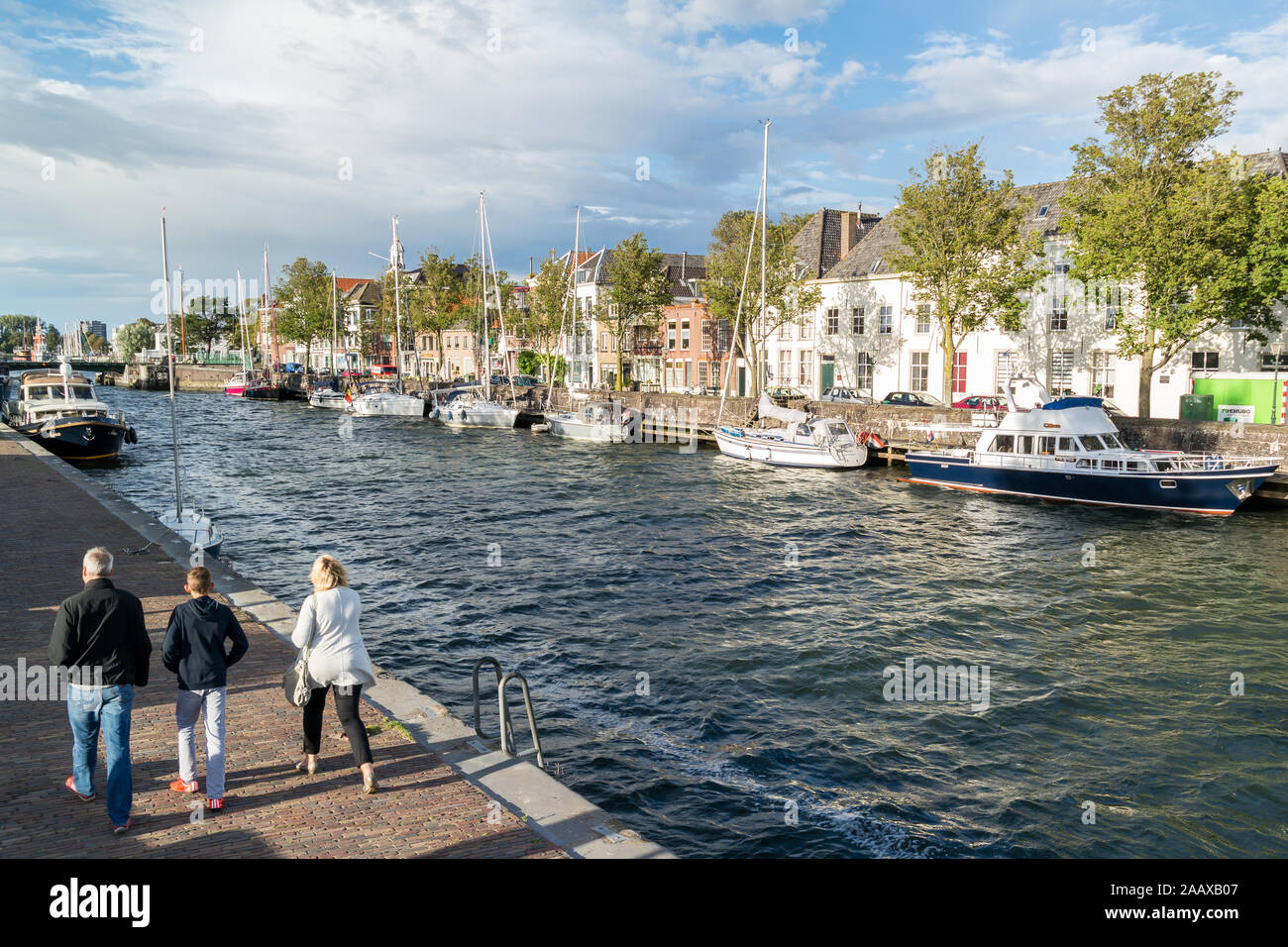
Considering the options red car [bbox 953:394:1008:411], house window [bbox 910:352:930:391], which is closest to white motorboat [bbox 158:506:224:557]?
red car [bbox 953:394:1008:411]

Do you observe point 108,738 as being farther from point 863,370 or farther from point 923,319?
point 863,370

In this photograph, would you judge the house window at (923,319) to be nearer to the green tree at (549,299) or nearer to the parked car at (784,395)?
the parked car at (784,395)

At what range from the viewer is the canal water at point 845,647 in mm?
10438

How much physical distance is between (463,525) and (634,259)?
143 ft

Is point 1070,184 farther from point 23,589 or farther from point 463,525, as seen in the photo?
point 23,589

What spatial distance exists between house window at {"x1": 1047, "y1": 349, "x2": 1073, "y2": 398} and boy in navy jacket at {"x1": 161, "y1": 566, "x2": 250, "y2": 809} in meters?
48.1

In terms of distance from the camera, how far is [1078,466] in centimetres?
3262

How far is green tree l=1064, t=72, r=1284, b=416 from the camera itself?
34.7 meters

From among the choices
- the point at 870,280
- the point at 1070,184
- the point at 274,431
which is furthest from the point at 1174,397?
the point at 274,431

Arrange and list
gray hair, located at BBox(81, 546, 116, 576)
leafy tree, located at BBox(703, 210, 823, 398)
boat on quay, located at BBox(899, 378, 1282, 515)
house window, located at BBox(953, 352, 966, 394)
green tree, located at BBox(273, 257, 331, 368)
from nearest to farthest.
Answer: gray hair, located at BBox(81, 546, 116, 576), boat on quay, located at BBox(899, 378, 1282, 515), house window, located at BBox(953, 352, 966, 394), leafy tree, located at BBox(703, 210, 823, 398), green tree, located at BBox(273, 257, 331, 368)

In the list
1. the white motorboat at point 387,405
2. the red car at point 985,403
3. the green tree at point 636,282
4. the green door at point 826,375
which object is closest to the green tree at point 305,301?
the white motorboat at point 387,405

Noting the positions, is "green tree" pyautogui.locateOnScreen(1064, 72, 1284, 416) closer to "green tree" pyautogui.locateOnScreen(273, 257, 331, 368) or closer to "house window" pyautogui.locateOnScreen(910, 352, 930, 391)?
"house window" pyautogui.locateOnScreen(910, 352, 930, 391)

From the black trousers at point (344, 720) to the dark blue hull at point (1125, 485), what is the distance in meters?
30.9
